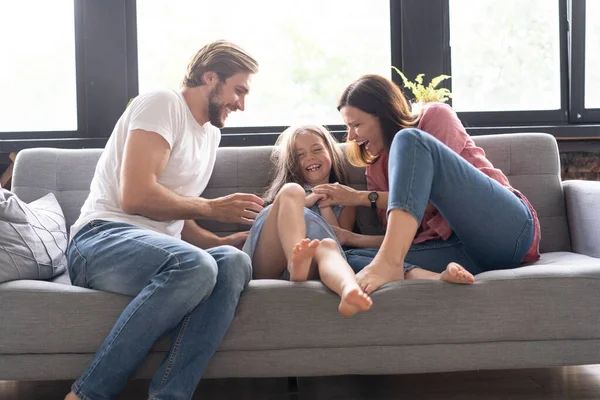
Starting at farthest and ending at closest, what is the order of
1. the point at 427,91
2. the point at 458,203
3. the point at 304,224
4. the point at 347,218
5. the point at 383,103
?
the point at 427,91 → the point at 347,218 → the point at 383,103 → the point at 304,224 → the point at 458,203

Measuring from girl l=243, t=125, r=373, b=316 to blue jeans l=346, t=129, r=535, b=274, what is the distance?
0.20 metres

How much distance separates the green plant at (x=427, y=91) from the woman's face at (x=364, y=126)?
2.80ft

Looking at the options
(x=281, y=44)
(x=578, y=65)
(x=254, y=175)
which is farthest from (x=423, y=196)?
(x=578, y=65)

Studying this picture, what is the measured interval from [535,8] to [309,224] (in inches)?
88.2

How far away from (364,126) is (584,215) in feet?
2.84

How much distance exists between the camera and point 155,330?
5.82ft

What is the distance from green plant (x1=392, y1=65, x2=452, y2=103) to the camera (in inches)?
130

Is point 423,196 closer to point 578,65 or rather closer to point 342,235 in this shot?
point 342,235

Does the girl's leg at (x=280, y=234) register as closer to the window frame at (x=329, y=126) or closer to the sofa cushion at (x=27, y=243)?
the sofa cushion at (x=27, y=243)

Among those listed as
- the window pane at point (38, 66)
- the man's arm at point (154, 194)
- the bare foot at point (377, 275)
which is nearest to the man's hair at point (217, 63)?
the man's arm at point (154, 194)

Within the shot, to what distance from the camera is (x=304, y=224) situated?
216 cm

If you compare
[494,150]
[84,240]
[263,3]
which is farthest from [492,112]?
[84,240]

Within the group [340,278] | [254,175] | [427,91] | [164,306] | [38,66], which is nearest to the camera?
[164,306]

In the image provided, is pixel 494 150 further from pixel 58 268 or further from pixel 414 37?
pixel 58 268
